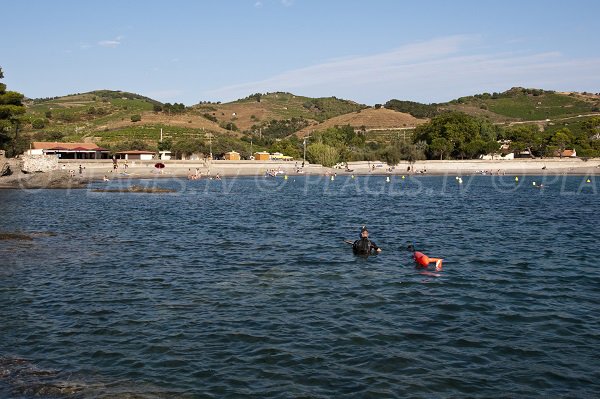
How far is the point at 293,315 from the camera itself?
1761cm

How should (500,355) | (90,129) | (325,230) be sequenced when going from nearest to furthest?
(500,355) → (325,230) → (90,129)

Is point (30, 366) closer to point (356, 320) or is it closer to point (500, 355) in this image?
point (356, 320)

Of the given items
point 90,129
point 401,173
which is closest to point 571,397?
point 401,173

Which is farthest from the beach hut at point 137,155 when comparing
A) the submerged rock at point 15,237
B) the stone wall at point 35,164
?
the submerged rock at point 15,237

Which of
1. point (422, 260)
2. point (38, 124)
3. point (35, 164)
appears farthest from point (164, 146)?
point (422, 260)

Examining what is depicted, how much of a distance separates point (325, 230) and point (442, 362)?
2496cm

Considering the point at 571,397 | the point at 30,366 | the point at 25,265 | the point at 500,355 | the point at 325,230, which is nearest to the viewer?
the point at 571,397

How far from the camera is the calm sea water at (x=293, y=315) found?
41.4 feet

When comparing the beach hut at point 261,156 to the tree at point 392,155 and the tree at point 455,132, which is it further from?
the tree at point 455,132

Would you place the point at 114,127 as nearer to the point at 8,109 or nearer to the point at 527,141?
the point at 8,109

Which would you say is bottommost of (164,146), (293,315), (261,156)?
(293,315)

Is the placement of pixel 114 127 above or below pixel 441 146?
above

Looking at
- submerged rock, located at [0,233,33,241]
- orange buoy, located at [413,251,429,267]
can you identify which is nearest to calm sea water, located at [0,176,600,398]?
orange buoy, located at [413,251,429,267]

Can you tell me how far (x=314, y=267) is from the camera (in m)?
25.2
